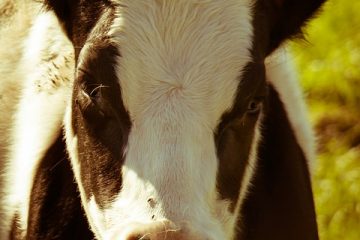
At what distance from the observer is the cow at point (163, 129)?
3.58 metres

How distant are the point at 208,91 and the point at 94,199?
582 millimetres

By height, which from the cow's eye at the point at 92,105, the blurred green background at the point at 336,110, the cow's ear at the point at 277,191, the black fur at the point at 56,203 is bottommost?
the blurred green background at the point at 336,110

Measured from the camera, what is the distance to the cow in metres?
3.58

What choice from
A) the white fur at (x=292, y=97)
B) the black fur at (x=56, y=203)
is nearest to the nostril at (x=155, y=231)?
the black fur at (x=56, y=203)

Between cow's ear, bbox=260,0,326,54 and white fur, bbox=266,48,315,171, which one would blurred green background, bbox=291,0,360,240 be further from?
cow's ear, bbox=260,0,326,54

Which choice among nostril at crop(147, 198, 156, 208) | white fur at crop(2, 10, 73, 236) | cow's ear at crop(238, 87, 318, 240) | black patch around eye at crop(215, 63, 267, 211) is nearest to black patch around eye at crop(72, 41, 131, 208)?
nostril at crop(147, 198, 156, 208)

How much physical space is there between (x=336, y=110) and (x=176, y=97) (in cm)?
366

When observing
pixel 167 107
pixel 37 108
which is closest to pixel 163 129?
pixel 167 107

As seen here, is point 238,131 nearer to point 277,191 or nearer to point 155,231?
point 155,231

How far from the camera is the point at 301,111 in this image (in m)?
4.96

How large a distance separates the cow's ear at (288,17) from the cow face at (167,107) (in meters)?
0.11

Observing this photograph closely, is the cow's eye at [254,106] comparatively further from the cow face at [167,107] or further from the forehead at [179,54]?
the forehead at [179,54]

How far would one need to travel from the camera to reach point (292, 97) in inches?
191

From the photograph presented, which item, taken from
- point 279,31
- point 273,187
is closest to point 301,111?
point 273,187
